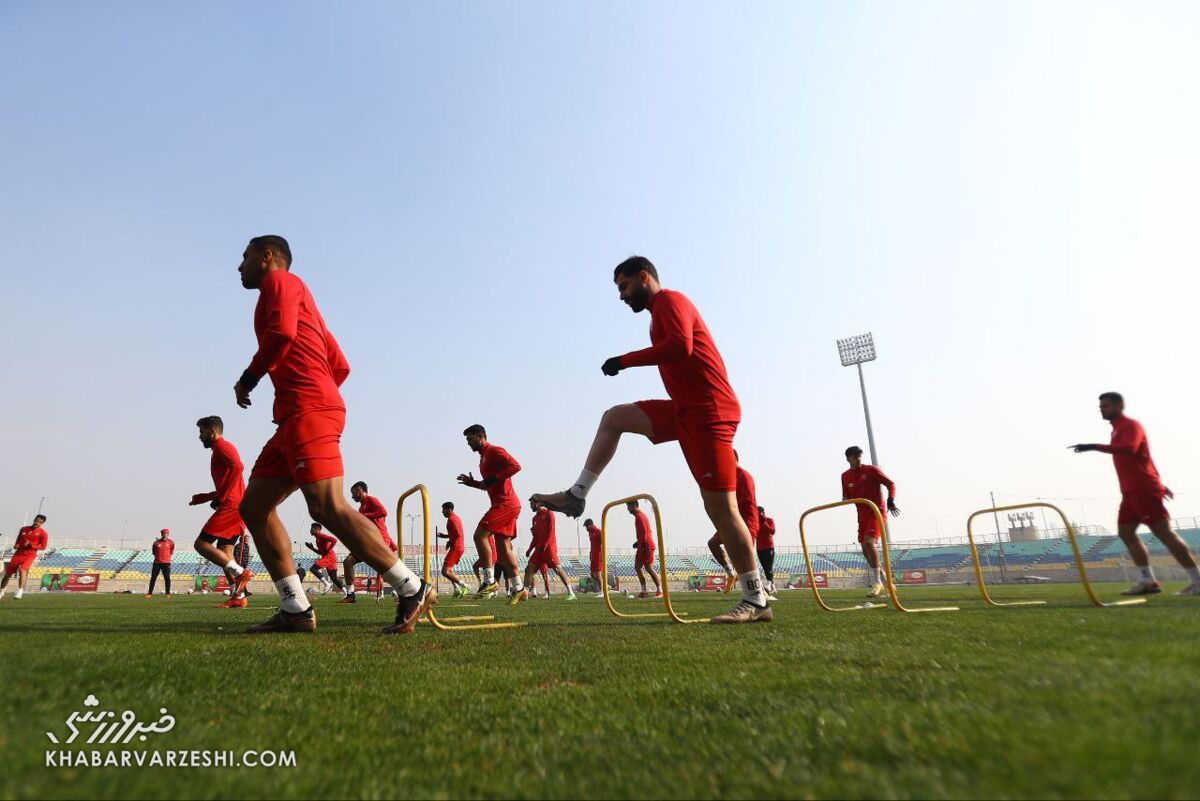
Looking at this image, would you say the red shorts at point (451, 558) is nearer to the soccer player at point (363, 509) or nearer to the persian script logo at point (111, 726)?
the soccer player at point (363, 509)

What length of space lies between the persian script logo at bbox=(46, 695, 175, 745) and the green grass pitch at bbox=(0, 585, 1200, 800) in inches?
1.3

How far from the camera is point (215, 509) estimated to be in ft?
27.8

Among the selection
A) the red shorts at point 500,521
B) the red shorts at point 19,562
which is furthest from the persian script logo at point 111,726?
the red shorts at point 19,562

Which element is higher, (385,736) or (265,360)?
(265,360)

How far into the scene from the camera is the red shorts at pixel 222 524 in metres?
8.38

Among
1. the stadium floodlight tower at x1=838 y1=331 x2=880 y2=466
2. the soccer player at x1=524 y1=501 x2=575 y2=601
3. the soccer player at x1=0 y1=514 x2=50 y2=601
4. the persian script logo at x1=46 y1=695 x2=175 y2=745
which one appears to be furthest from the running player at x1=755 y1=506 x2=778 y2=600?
the stadium floodlight tower at x1=838 y1=331 x2=880 y2=466

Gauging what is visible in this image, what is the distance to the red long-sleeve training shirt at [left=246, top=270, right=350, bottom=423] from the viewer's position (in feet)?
13.6

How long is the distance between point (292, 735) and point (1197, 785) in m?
1.79

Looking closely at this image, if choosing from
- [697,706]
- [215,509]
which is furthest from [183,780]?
[215,509]

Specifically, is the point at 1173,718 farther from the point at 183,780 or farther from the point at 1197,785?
the point at 183,780

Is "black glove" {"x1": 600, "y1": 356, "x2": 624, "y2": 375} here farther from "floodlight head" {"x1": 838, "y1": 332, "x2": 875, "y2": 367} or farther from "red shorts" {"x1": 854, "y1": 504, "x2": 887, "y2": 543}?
"floodlight head" {"x1": 838, "y1": 332, "x2": 875, "y2": 367}

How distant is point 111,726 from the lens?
1626mm

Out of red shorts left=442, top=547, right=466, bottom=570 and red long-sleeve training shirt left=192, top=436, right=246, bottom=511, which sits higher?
red long-sleeve training shirt left=192, top=436, right=246, bottom=511

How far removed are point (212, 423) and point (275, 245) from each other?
5.05 meters
